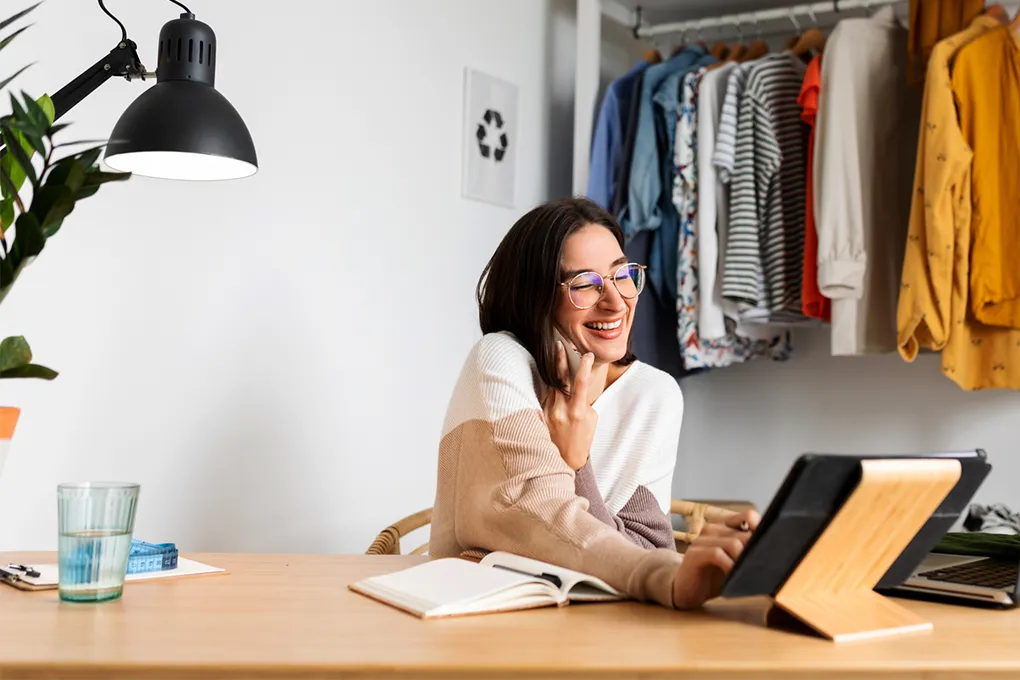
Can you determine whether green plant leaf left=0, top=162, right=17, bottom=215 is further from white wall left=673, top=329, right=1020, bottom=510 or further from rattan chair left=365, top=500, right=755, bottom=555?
white wall left=673, top=329, right=1020, bottom=510

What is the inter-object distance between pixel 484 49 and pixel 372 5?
437 millimetres

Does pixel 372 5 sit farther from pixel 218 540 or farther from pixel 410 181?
pixel 218 540

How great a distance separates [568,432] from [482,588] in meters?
0.48

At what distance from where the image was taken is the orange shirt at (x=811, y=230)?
269cm

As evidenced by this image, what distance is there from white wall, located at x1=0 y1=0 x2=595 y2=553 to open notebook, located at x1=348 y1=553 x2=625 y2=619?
93cm

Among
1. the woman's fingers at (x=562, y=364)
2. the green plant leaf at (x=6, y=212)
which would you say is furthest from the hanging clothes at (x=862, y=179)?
the green plant leaf at (x=6, y=212)

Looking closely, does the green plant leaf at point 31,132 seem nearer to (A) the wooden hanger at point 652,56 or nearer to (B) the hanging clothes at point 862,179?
(B) the hanging clothes at point 862,179

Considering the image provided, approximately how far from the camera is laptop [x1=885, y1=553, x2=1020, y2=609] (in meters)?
1.12

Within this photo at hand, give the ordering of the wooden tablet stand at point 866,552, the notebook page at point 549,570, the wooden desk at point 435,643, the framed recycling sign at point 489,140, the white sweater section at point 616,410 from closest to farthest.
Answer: the wooden desk at point 435,643 → the wooden tablet stand at point 866,552 → the notebook page at point 549,570 → the white sweater section at point 616,410 → the framed recycling sign at point 489,140

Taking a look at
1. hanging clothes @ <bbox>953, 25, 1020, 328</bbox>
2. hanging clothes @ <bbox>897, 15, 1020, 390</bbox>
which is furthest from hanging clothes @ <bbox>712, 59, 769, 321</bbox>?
hanging clothes @ <bbox>953, 25, 1020, 328</bbox>

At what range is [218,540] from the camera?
83.4 inches

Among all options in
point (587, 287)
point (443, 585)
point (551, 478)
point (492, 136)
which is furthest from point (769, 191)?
point (443, 585)

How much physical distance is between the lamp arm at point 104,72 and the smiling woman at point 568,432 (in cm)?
60

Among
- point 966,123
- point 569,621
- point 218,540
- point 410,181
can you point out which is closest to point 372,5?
point 410,181
